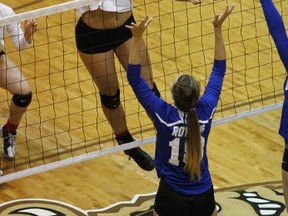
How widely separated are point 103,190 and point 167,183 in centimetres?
189

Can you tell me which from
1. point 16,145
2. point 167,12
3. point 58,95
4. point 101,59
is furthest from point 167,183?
point 167,12

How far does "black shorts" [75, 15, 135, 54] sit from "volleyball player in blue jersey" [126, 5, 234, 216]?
1.36m

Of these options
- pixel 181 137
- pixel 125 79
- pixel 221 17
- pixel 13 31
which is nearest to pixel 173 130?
pixel 181 137

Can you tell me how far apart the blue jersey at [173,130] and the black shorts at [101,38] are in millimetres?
1410

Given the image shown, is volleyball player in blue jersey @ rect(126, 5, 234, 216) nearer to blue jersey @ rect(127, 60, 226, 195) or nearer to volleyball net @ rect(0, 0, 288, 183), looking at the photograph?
blue jersey @ rect(127, 60, 226, 195)

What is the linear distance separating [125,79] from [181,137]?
353cm

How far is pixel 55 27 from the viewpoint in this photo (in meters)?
9.98

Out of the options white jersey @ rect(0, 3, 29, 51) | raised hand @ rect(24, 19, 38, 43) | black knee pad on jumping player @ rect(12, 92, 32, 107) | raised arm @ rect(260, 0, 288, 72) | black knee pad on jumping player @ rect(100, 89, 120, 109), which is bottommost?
black knee pad on jumping player @ rect(12, 92, 32, 107)

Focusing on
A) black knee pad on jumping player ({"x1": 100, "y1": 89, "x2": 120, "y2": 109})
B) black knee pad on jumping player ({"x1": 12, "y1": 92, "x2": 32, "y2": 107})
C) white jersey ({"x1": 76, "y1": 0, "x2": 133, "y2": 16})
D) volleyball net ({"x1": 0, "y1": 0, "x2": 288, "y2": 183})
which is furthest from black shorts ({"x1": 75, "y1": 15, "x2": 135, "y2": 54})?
black knee pad on jumping player ({"x1": 12, "y1": 92, "x2": 32, "y2": 107})

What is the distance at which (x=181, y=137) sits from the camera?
5.62 metres

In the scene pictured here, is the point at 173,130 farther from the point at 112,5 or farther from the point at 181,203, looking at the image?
the point at 112,5

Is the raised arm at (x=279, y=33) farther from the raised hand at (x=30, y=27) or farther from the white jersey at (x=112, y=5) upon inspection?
the raised hand at (x=30, y=27)

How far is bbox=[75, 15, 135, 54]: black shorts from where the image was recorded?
7.10 metres

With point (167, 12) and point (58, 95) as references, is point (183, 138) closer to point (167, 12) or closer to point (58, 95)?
point (58, 95)
